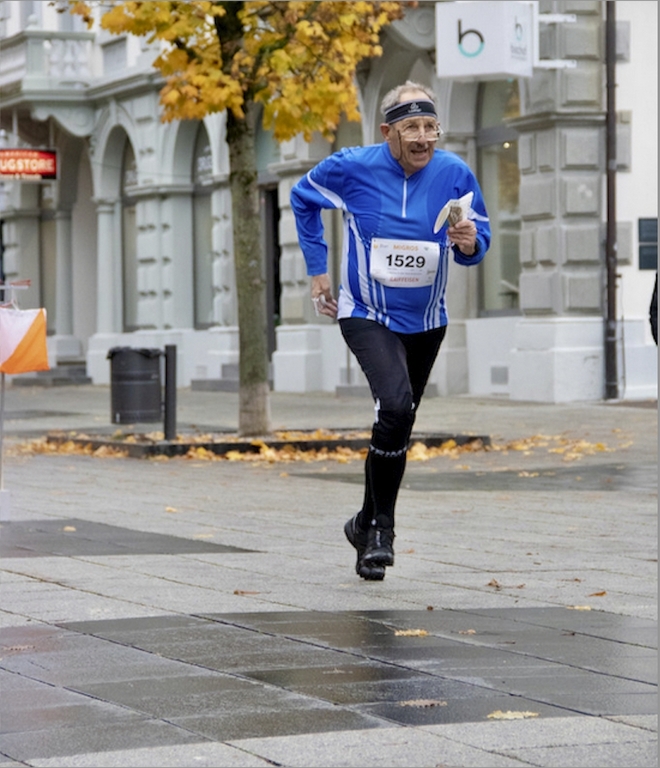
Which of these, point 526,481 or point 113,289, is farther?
point 113,289

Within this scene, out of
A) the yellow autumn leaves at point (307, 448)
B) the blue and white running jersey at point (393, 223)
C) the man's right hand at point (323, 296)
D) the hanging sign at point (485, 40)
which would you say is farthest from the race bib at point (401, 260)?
the hanging sign at point (485, 40)

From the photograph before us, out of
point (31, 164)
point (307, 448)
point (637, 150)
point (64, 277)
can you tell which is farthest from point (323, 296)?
point (64, 277)

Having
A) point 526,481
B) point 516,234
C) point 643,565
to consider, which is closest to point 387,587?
point 643,565

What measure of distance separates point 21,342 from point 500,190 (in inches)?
612

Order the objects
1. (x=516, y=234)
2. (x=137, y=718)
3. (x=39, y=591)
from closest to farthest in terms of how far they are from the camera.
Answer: (x=137, y=718) → (x=39, y=591) → (x=516, y=234)

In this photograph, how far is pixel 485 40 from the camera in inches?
822

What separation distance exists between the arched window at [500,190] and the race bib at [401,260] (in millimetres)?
16481

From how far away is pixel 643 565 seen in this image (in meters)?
7.77

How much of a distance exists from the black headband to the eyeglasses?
0.05 meters

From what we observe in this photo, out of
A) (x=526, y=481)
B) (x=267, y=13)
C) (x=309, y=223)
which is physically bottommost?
(x=526, y=481)

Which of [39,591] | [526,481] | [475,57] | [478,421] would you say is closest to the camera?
[39,591]

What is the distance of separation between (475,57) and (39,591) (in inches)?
593

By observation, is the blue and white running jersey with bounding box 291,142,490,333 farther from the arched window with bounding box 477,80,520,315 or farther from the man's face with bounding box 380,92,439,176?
the arched window with bounding box 477,80,520,315

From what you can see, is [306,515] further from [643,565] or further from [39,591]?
[39,591]
